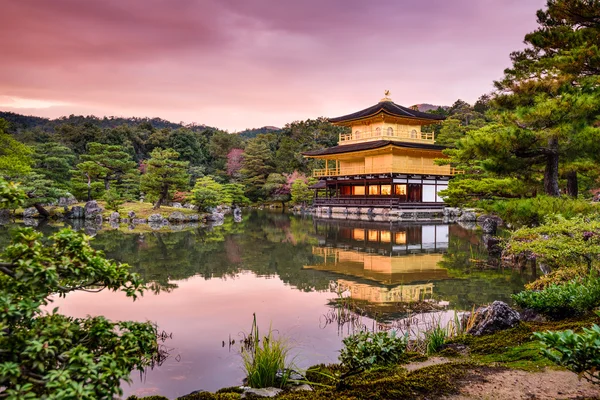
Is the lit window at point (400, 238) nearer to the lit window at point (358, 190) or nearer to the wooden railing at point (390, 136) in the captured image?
the wooden railing at point (390, 136)

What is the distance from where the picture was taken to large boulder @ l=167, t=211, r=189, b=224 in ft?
81.5

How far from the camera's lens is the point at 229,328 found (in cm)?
635

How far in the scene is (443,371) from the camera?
3721mm

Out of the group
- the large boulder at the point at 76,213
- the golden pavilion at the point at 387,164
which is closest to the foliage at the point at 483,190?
the golden pavilion at the point at 387,164

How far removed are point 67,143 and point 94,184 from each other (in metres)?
18.1

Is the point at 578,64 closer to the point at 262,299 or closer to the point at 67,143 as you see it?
the point at 262,299

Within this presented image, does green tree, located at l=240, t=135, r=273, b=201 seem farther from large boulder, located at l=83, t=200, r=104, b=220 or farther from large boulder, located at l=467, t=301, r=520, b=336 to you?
large boulder, located at l=467, t=301, r=520, b=336

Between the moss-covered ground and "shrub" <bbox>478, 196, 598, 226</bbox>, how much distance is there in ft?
12.9

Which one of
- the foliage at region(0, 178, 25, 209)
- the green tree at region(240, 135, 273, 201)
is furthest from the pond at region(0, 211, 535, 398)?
the green tree at region(240, 135, 273, 201)

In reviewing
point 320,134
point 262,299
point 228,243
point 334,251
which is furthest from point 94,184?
point 320,134

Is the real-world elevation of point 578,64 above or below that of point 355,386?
above

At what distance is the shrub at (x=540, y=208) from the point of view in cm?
832

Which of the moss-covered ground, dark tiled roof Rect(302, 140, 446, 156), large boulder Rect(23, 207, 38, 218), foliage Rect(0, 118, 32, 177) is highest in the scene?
dark tiled roof Rect(302, 140, 446, 156)

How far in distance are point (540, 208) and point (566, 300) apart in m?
3.77
